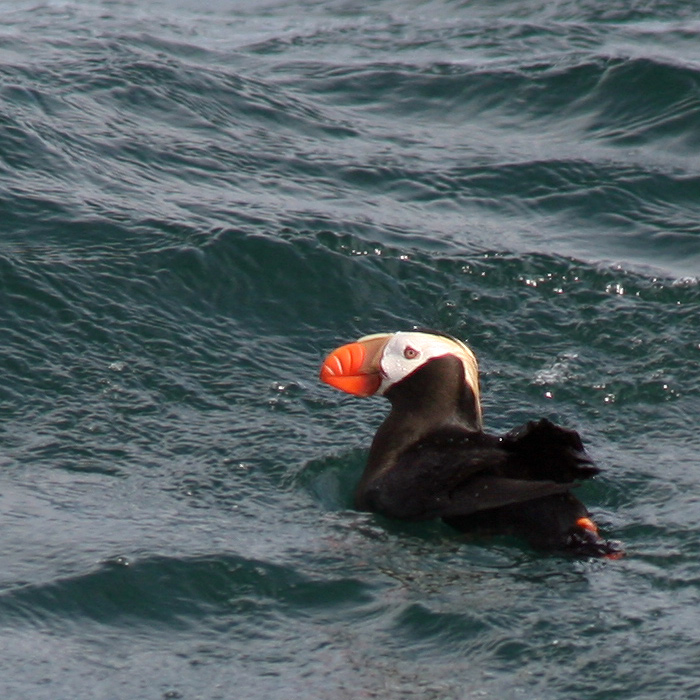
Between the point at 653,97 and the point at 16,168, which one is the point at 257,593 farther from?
the point at 653,97

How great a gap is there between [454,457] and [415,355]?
613mm

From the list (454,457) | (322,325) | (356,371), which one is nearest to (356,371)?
(356,371)

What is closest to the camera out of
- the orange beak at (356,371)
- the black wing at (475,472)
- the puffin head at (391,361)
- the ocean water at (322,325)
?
the ocean water at (322,325)

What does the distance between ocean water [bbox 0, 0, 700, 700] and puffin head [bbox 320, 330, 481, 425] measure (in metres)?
0.42

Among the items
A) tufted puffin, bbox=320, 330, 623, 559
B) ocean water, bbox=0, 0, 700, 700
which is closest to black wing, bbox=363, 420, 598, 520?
tufted puffin, bbox=320, 330, 623, 559

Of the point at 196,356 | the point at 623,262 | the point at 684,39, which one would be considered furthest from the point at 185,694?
the point at 684,39

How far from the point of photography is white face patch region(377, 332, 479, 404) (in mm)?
6340

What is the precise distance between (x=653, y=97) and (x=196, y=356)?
5378mm

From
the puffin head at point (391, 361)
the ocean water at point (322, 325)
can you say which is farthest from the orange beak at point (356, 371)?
the ocean water at point (322, 325)

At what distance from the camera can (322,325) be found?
26.6 ft

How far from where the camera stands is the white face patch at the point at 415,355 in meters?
6.34

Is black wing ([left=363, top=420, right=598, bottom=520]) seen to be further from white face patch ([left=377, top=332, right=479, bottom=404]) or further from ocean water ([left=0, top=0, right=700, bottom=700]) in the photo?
white face patch ([left=377, top=332, right=479, bottom=404])

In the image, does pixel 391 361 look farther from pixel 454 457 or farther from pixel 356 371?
pixel 454 457

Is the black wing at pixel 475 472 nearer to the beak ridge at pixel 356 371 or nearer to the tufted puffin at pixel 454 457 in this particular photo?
the tufted puffin at pixel 454 457
